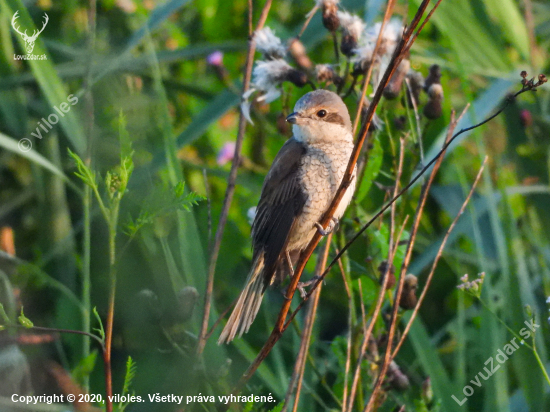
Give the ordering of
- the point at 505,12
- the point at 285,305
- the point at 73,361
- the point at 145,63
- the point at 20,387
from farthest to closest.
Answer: the point at 145,63 < the point at 505,12 < the point at 73,361 < the point at 20,387 < the point at 285,305

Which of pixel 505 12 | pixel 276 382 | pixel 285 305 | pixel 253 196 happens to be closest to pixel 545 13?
pixel 505 12

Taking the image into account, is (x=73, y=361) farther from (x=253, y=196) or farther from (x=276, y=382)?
(x=253, y=196)

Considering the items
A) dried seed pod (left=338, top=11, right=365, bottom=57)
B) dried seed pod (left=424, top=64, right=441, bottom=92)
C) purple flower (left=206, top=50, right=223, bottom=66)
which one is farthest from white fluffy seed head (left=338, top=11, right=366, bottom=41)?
purple flower (left=206, top=50, right=223, bottom=66)

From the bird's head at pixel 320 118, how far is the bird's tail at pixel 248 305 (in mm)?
547

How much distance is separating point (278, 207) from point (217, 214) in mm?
955

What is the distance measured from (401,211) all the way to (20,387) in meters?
1.43

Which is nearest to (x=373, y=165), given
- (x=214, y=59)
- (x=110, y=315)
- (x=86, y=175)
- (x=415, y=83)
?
(x=415, y=83)

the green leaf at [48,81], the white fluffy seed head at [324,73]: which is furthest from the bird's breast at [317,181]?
the green leaf at [48,81]

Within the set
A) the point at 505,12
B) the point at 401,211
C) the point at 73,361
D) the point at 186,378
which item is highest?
the point at 505,12

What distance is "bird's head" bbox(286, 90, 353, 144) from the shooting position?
2430 mm

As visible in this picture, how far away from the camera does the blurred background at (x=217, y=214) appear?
221cm

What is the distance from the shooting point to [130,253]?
2670mm

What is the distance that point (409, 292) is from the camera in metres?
2.19

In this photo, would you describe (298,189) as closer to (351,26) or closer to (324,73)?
(324,73)
